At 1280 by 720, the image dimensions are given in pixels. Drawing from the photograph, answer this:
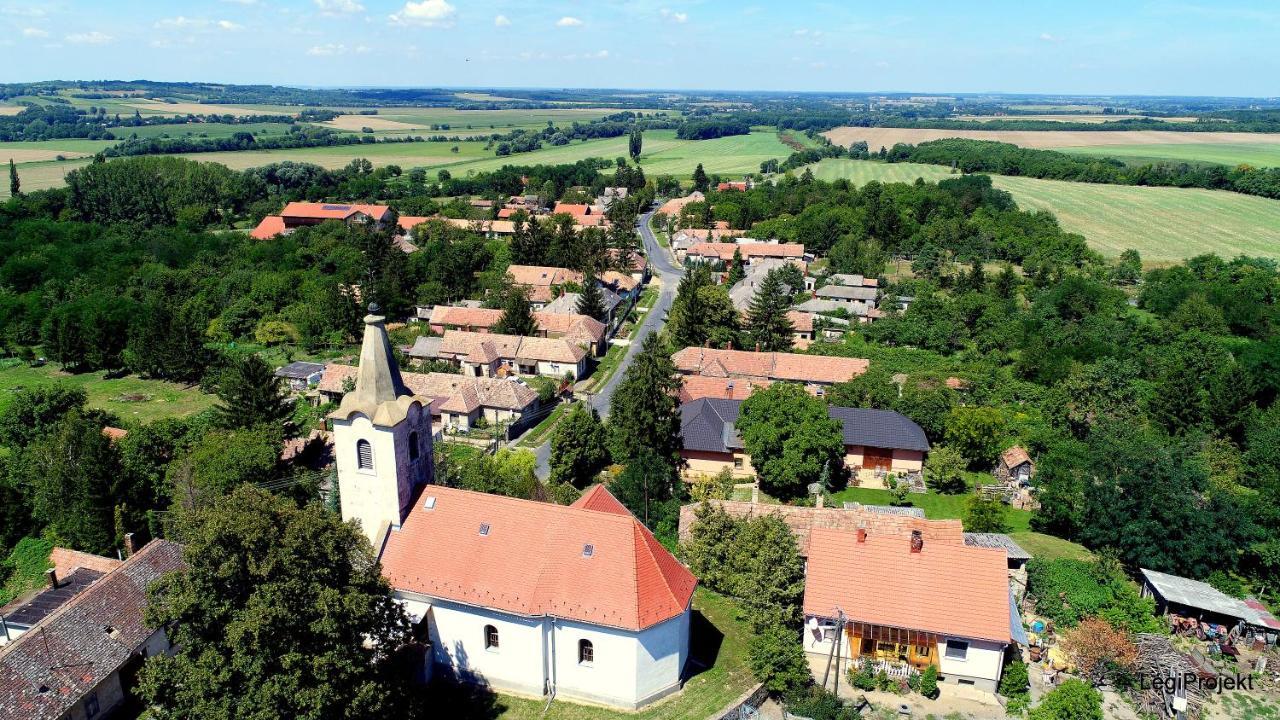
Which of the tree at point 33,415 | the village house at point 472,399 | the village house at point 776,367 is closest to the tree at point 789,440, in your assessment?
the village house at point 776,367

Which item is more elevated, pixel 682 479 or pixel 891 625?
pixel 891 625

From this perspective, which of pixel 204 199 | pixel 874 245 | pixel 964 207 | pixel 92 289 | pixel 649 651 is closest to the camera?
pixel 649 651

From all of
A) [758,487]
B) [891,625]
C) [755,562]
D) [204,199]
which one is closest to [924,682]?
[891,625]

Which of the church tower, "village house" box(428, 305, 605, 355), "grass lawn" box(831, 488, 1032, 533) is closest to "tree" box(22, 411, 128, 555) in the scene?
the church tower

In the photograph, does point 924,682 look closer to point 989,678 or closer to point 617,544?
point 989,678

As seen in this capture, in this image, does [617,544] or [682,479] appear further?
[682,479]

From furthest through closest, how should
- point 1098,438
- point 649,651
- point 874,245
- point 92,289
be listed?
point 874,245, point 92,289, point 1098,438, point 649,651

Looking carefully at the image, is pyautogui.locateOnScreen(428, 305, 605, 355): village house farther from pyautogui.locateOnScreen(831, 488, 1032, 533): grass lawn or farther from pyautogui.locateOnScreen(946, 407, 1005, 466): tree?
pyautogui.locateOnScreen(946, 407, 1005, 466): tree
